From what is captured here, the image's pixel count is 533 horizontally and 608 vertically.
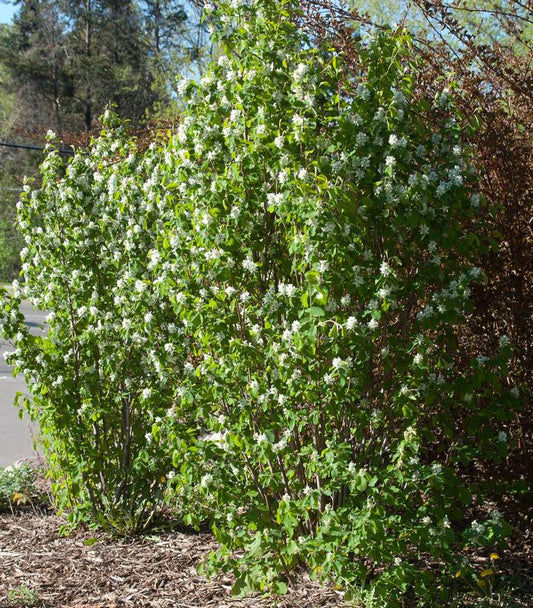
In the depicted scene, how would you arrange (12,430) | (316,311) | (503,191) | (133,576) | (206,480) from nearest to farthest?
(316,311) < (206,480) < (503,191) < (133,576) < (12,430)

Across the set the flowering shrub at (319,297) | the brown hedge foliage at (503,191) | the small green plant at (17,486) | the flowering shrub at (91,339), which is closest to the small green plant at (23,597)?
the flowering shrub at (91,339)

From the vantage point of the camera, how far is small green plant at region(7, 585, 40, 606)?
3.58 meters

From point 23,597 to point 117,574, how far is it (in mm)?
501

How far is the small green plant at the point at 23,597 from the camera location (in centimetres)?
358

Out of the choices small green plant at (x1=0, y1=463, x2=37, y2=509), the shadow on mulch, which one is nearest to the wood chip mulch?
the shadow on mulch

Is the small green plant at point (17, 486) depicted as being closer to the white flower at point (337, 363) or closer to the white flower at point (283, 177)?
the white flower at point (337, 363)

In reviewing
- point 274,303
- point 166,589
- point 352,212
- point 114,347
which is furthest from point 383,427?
point 114,347

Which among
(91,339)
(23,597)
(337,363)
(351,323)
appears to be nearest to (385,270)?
(351,323)

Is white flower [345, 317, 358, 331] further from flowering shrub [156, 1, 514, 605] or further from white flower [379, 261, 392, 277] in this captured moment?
white flower [379, 261, 392, 277]

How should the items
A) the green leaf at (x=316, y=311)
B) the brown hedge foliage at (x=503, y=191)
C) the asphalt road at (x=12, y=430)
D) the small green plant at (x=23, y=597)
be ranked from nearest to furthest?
the green leaf at (x=316, y=311), the small green plant at (x=23, y=597), the brown hedge foliage at (x=503, y=191), the asphalt road at (x=12, y=430)

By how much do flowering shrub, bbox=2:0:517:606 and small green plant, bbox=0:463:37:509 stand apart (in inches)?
72.8

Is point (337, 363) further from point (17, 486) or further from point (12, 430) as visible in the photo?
point (12, 430)

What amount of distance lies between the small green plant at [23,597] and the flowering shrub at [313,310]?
3.14 ft

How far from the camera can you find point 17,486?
5.10 m
